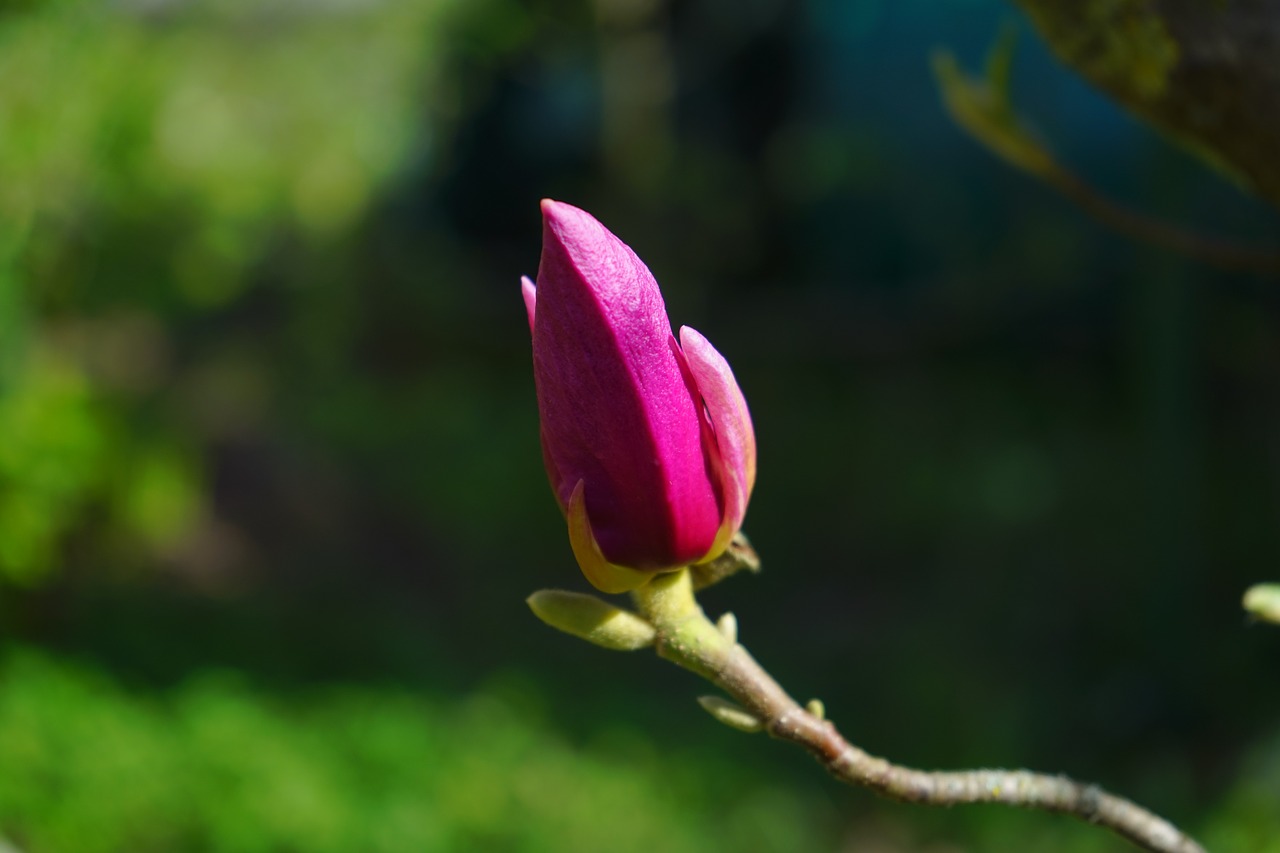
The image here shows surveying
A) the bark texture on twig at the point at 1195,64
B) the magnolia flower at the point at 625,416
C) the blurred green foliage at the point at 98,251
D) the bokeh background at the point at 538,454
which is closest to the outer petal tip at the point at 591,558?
the magnolia flower at the point at 625,416

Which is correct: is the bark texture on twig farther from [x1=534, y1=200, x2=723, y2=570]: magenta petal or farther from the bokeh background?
the bokeh background

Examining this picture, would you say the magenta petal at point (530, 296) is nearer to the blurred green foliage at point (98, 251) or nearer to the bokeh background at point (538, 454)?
the bokeh background at point (538, 454)

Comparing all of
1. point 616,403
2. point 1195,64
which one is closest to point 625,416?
point 616,403

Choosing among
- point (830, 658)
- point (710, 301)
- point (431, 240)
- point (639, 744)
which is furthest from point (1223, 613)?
point (431, 240)

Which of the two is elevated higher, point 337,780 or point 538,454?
point 337,780

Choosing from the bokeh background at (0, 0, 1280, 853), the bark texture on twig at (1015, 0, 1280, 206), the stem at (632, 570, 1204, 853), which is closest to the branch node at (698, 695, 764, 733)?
the stem at (632, 570, 1204, 853)

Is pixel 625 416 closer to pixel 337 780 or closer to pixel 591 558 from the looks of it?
pixel 591 558

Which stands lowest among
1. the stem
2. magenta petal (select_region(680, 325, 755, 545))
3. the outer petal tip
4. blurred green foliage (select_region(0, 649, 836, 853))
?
blurred green foliage (select_region(0, 649, 836, 853))
